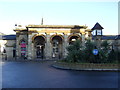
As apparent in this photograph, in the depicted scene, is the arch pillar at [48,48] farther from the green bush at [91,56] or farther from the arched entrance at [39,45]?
the green bush at [91,56]

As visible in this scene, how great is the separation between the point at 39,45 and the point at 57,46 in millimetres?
4696

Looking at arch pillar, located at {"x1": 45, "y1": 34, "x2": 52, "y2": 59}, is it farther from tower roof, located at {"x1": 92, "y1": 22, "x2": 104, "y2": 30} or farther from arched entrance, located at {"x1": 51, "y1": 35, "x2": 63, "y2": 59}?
tower roof, located at {"x1": 92, "y1": 22, "x2": 104, "y2": 30}

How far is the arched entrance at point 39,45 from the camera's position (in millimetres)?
24478

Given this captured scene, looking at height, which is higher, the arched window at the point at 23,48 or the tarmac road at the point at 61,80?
the arched window at the point at 23,48

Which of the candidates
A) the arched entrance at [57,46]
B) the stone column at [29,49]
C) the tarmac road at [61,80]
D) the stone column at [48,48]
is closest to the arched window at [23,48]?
the stone column at [29,49]

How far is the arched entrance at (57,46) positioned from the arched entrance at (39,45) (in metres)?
2.68

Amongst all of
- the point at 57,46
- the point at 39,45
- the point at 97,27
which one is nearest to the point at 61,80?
the point at 57,46

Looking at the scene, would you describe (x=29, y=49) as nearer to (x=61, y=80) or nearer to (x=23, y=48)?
(x=23, y=48)

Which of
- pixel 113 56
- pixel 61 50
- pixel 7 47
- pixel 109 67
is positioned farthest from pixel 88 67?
pixel 7 47

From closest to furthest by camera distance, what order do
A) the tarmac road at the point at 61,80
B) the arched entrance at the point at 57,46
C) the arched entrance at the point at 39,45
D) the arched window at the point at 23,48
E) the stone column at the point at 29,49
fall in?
the tarmac road at the point at 61,80
the stone column at the point at 29,49
the arched entrance at the point at 57,46
the arched entrance at the point at 39,45
the arched window at the point at 23,48

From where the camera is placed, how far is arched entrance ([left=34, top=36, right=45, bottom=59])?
80.3ft

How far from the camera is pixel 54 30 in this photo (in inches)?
918

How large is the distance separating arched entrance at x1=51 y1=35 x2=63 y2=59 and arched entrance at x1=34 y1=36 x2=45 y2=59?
2.68 m

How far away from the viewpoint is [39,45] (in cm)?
2464
